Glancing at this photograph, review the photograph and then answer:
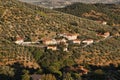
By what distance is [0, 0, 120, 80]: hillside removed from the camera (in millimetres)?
73812

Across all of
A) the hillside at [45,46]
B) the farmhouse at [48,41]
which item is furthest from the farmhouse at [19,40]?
the farmhouse at [48,41]

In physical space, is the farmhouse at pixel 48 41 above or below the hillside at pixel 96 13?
above

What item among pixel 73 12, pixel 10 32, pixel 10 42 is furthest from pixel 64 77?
pixel 73 12

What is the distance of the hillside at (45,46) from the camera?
73.8 meters

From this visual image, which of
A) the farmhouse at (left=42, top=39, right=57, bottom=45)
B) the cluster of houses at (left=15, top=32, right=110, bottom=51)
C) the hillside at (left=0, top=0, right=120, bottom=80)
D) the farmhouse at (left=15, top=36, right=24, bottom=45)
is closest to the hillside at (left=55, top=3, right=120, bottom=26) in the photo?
the hillside at (left=0, top=0, right=120, bottom=80)

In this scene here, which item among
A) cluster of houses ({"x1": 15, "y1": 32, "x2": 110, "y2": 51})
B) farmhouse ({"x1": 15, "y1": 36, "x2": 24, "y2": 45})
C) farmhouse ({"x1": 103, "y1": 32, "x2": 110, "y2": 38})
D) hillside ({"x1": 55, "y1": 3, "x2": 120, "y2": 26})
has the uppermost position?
farmhouse ({"x1": 15, "y1": 36, "x2": 24, "y2": 45})

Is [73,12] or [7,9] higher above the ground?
[7,9]

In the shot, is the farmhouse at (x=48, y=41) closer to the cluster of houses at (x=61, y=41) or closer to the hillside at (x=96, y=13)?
the cluster of houses at (x=61, y=41)

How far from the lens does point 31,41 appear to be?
303 feet

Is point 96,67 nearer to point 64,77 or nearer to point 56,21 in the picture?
point 64,77

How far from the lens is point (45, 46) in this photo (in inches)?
3504

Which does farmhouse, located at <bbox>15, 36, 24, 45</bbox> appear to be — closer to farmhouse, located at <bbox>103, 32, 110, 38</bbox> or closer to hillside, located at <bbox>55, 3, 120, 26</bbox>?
farmhouse, located at <bbox>103, 32, 110, 38</bbox>

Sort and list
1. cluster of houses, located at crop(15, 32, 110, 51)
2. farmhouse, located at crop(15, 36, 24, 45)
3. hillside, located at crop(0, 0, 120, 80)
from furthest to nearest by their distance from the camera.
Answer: cluster of houses, located at crop(15, 32, 110, 51) < farmhouse, located at crop(15, 36, 24, 45) < hillside, located at crop(0, 0, 120, 80)

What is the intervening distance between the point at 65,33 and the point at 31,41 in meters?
13.6
